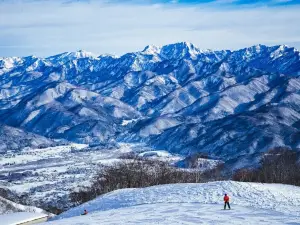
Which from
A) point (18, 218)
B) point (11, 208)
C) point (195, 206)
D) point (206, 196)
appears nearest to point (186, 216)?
point (195, 206)

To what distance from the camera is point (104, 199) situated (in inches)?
2176

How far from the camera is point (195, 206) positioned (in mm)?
44781

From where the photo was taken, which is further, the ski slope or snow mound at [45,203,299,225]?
the ski slope

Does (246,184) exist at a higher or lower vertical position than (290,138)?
lower

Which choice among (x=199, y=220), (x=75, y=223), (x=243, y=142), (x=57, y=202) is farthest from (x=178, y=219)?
(x=243, y=142)

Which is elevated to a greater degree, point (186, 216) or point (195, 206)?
point (195, 206)

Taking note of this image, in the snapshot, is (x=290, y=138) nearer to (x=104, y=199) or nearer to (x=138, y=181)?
(x=138, y=181)

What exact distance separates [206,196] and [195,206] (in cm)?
461

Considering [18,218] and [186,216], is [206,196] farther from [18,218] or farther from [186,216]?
[18,218]

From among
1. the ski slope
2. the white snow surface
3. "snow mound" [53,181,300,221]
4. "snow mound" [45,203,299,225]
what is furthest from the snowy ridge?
"snow mound" [45,203,299,225]

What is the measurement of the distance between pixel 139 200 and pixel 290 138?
143 meters

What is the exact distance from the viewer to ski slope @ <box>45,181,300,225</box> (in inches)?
1517

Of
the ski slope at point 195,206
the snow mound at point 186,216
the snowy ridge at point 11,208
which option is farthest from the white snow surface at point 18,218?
the snowy ridge at point 11,208

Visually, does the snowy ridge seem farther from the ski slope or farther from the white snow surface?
the ski slope
